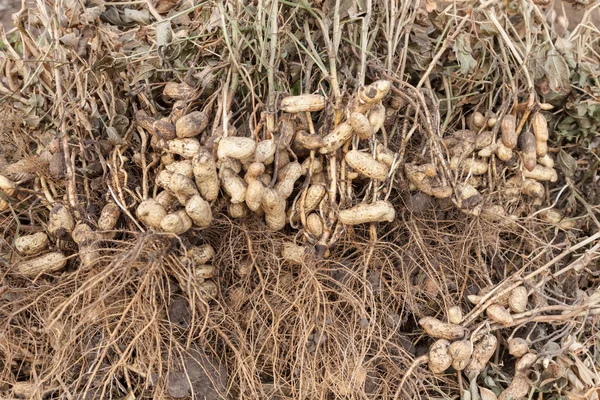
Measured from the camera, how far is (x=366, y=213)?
115cm

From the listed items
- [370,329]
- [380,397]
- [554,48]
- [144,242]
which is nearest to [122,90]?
[144,242]

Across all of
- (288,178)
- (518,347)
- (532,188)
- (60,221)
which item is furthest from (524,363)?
(60,221)

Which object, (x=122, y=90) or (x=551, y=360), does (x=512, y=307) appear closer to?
(x=551, y=360)

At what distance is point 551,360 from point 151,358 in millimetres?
791

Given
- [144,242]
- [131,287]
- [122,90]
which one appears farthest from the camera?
[122,90]

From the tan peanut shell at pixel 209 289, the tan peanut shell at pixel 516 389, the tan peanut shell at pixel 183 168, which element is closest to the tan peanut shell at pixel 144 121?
the tan peanut shell at pixel 183 168

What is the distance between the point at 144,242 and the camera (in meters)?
1.08

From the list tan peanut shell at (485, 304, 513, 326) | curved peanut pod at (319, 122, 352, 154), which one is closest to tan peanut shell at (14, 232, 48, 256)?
curved peanut pod at (319, 122, 352, 154)

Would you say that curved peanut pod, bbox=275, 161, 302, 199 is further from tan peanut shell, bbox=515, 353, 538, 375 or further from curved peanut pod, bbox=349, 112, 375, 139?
tan peanut shell, bbox=515, 353, 538, 375

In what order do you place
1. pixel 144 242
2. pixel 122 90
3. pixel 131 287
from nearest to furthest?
pixel 144 242
pixel 131 287
pixel 122 90

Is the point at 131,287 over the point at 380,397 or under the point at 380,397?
over

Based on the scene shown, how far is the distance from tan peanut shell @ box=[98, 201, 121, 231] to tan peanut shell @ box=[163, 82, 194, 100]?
0.82 ft

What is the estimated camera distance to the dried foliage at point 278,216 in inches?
45.6

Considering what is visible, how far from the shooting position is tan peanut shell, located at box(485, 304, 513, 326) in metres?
1.20
